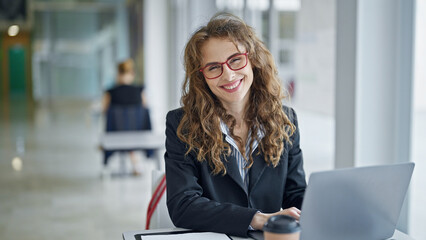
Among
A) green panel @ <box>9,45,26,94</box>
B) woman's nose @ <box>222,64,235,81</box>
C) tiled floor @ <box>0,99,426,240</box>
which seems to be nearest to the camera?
woman's nose @ <box>222,64,235,81</box>

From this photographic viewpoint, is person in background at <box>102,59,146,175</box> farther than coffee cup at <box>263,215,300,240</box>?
Yes

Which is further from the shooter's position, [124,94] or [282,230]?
[124,94]

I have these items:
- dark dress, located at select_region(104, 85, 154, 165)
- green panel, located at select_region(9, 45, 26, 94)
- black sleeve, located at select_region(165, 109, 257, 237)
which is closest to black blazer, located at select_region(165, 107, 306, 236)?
black sleeve, located at select_region(165, 109, 257, 237)

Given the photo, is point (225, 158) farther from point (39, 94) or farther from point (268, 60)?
point (39, 94)

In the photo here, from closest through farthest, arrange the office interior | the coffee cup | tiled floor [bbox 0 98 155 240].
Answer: the coffee cup → the office interior → tiled floor [bbox 0 98 155 240]

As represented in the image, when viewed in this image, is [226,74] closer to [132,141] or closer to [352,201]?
[352,201]

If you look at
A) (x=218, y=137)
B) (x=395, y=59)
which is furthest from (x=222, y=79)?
(x=395, y=59)

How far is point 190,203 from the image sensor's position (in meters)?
1.87

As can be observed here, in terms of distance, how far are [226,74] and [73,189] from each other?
4.48 metres

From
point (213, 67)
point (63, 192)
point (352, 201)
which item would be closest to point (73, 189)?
point (63, 192)

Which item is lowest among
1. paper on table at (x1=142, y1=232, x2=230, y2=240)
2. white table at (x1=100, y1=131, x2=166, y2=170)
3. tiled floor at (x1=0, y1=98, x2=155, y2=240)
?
tiled floor at (x1=0, y1=98, x2=155, y2=240)

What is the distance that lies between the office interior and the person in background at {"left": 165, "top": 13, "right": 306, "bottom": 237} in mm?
267

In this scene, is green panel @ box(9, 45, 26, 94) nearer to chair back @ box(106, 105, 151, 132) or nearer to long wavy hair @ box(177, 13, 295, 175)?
chair back @ box(106, 105, 151, 132)

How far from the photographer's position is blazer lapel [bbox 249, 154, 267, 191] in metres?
2.01
